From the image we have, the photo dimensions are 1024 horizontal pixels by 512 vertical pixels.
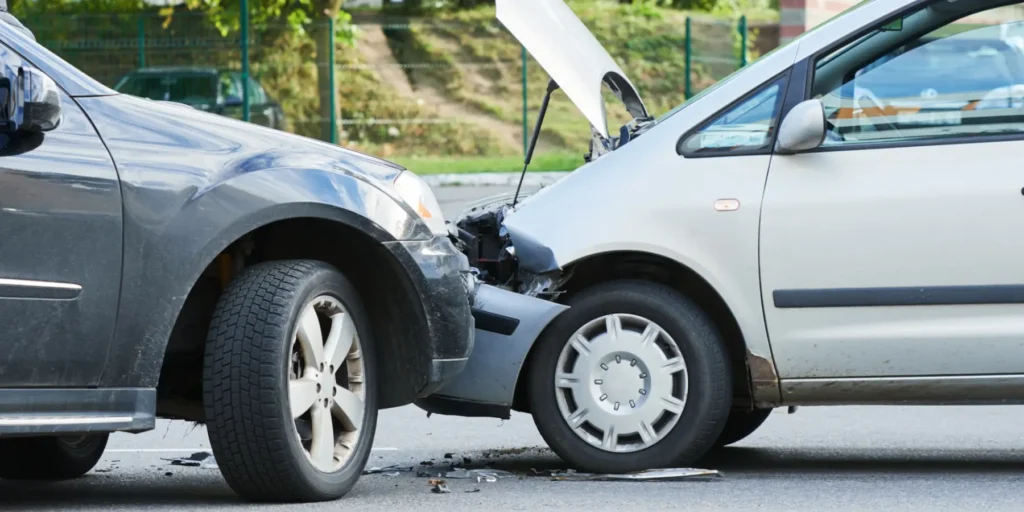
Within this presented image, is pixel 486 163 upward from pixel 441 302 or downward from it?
downward

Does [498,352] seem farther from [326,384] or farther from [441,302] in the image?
[326,384]

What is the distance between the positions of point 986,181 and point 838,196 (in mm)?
498

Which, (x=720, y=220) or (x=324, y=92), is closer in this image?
(x=720, y=220)

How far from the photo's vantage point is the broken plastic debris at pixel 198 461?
21.6 feet

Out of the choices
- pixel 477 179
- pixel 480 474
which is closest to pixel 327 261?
pixel 480 474

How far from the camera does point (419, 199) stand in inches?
219

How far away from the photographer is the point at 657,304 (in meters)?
5.95

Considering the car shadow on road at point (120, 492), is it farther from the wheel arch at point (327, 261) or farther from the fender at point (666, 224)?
the fender at point (666, 224)

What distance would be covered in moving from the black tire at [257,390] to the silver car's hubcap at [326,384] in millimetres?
81

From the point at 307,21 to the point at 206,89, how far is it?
2.45m

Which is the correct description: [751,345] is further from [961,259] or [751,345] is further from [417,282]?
[417,282]

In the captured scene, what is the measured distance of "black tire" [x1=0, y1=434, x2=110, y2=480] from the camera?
601cm

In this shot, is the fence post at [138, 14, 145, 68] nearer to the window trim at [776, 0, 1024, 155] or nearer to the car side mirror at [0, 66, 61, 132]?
the window trim at [776, 0, 1024, 155]

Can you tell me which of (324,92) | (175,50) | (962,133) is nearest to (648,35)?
(324,92)
